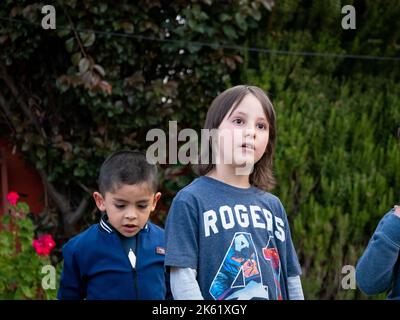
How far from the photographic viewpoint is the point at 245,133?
2.10m

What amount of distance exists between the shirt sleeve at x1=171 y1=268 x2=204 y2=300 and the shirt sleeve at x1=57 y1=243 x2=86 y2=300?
58cm

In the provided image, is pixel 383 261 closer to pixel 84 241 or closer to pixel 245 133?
pixel 245 133

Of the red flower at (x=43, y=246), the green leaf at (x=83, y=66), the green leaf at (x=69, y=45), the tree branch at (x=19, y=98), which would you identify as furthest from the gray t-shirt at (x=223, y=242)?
the tree branch at (x=19, y=98)

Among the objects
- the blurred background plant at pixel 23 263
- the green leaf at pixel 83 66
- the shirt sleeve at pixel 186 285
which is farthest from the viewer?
the green leaf at pixel 83 66

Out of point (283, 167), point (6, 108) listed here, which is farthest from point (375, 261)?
point (6, 108)

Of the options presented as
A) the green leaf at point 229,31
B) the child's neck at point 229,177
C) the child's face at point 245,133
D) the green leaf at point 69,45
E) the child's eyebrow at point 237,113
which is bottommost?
the child's neck at point 229,177

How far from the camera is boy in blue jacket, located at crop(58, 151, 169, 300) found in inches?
96.0

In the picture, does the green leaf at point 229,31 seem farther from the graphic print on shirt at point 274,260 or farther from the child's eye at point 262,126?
the graphic print on shirt at point 274,260

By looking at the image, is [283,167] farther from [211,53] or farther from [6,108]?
[6,108]

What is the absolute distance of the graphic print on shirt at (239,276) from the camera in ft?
6.55

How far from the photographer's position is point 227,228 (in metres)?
2.02

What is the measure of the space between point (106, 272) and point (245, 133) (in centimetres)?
76
